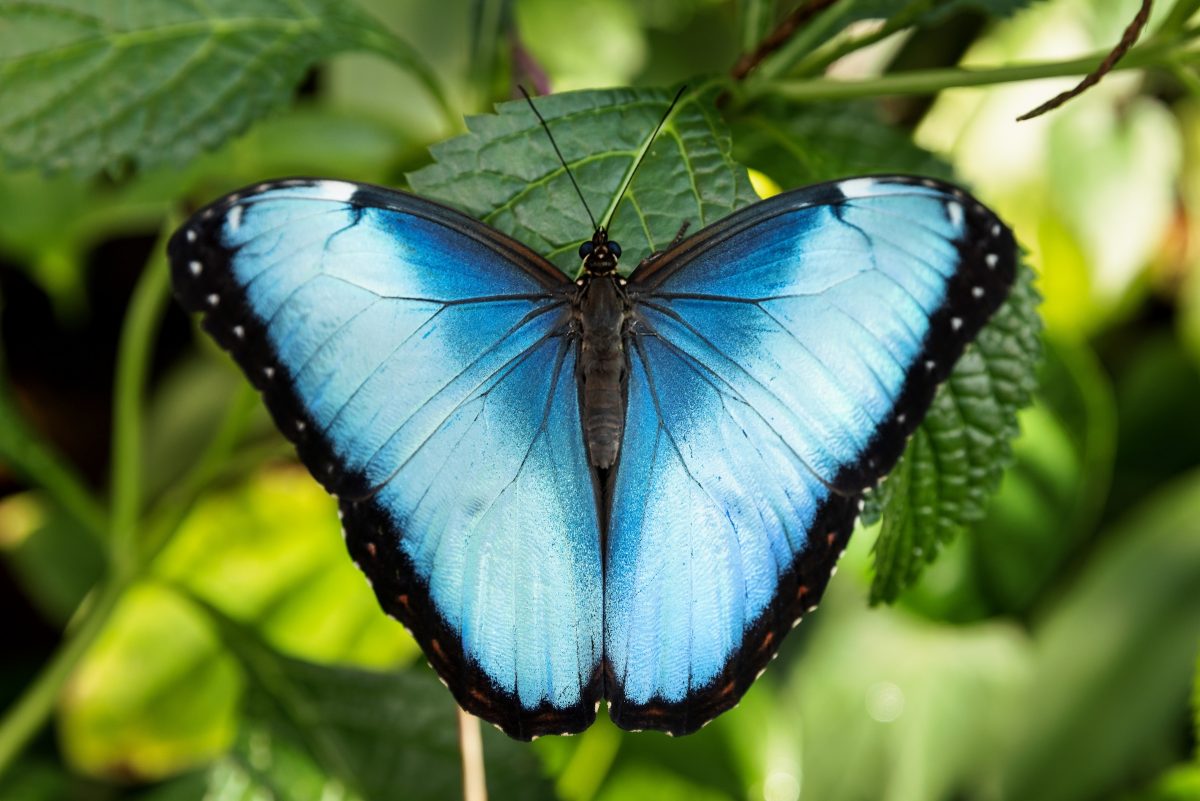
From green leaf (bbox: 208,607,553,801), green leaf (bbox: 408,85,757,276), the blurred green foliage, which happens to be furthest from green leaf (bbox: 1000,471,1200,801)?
green leaf (bbox: 408,85,757,276)

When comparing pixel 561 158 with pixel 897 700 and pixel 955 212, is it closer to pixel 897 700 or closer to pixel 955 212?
pixel 955 212

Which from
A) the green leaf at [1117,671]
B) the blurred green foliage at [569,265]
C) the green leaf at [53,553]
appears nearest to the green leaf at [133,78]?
the blurred green foliage at [569,265]

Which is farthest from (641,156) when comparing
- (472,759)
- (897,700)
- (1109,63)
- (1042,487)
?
(897,700)

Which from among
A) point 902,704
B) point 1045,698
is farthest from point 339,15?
point 1045,698

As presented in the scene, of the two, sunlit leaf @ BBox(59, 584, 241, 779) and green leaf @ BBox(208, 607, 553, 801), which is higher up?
green leaf @ BBox(208, 607, 553, 801)

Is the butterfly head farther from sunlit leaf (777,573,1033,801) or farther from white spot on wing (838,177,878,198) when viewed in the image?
sunlit leaf (777,573,1033,801)

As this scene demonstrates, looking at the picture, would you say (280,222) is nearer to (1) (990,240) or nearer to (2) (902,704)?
(1) (990,240)
